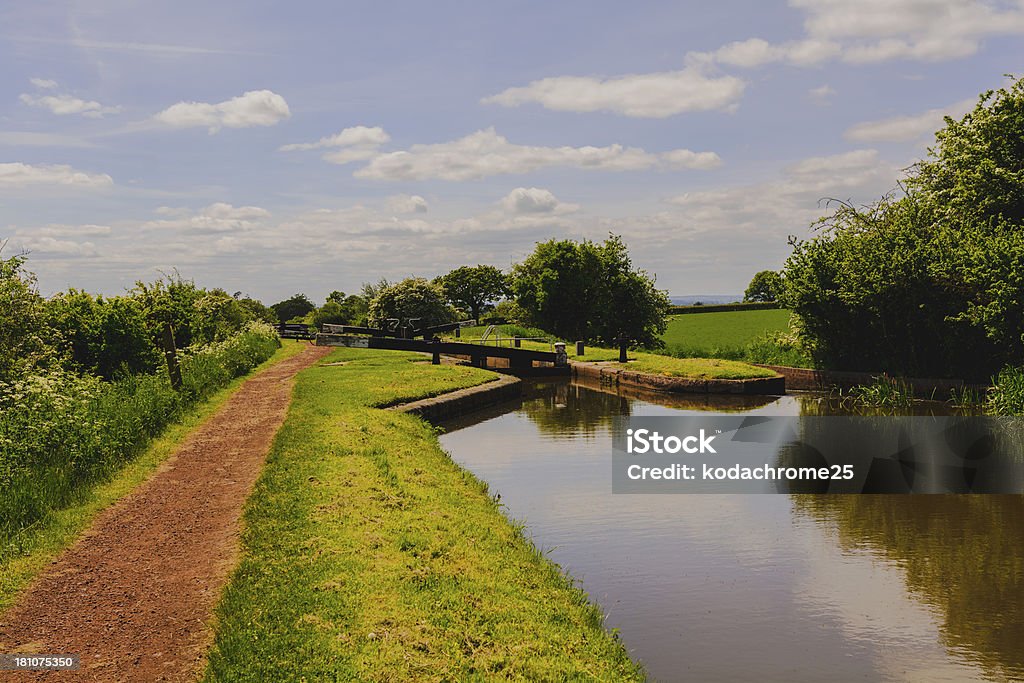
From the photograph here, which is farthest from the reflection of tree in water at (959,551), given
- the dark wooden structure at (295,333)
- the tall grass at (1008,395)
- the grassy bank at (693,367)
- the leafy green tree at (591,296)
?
the dark wooden structure at (295,333)

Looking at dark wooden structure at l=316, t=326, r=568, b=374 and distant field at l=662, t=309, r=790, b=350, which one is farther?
distant field at l=662, t=309, r=790, b=350

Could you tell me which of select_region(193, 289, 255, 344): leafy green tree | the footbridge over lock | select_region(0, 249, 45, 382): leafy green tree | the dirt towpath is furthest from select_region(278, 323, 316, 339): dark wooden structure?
the dirt towpath

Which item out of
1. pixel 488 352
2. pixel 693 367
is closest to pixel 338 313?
pixel 488 352

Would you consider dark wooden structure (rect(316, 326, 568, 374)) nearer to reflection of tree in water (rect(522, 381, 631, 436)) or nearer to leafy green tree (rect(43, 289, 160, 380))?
reflection of tree in water (rect(522, 381, 631, 436))

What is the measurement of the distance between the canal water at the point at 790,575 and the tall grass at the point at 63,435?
5786mm

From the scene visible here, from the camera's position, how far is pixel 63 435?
10859 mm

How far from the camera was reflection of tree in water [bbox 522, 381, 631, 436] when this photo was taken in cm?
1862

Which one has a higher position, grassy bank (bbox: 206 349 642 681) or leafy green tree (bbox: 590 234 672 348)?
leafy green tree (bbox: 590 234 672 348)

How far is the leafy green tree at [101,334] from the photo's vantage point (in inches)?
719

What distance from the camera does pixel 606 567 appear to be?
8.65 meters

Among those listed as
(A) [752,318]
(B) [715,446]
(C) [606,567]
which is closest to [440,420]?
(B) [715,446]

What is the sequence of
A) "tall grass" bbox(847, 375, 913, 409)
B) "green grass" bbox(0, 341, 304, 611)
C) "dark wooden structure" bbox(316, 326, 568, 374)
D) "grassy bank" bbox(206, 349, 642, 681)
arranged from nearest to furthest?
1. "grassy bank" bbox(206, 349, 642, 681)
2. "green grass" bbox(0, 341, 304, 611)
3. "tall grass" bbox(847, 375, 913, 409)
4. "dark wooden structure" bbox(316, 326, 568, 374)

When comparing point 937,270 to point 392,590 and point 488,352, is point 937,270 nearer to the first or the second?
point 488,352

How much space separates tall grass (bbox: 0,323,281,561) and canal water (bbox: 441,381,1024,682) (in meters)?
5.79
